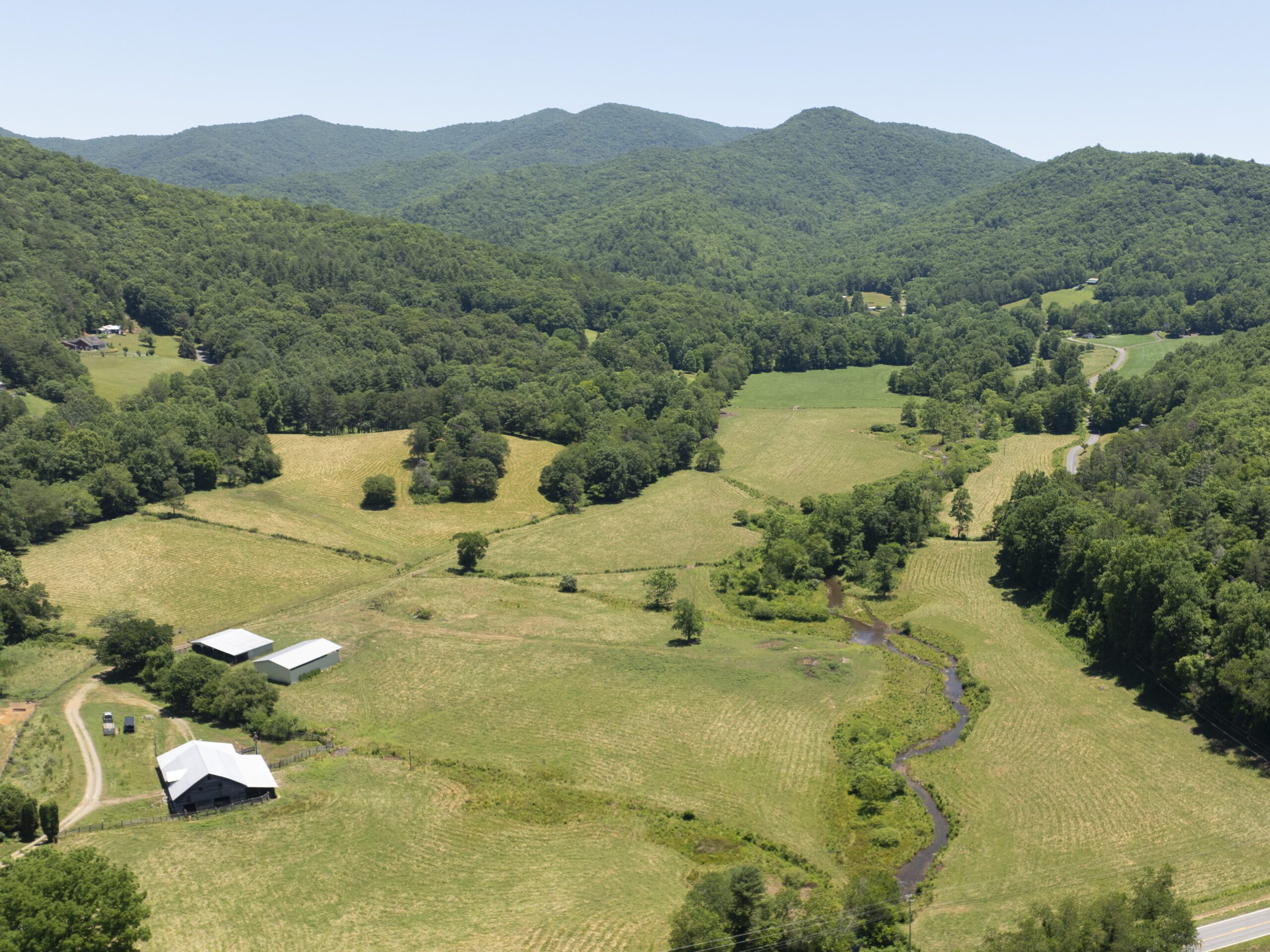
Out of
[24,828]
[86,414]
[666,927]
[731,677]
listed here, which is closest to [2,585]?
[24,828]

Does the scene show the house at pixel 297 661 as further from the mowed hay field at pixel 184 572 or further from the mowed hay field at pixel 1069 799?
the mowed hay field at pixel 1069 799

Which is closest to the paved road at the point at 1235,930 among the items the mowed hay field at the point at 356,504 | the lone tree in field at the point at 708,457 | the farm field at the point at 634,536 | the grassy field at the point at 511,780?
the grassy field at the point at 511,780

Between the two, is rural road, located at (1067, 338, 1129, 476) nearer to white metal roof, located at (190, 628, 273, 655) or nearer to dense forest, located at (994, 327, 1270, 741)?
dense forest, located at (994, 327, 1270, 741)

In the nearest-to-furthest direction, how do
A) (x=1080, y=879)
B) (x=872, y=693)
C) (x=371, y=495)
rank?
(x=1080, y=879), (x=872, y=693), (x=371, y=495)

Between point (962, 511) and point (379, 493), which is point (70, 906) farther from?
point (962, 511)

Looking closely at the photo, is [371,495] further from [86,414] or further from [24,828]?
[24,828]
